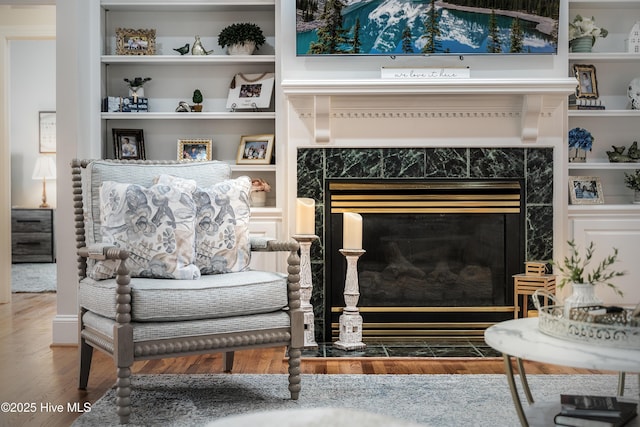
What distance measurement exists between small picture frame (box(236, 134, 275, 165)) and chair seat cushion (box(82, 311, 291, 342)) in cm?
171

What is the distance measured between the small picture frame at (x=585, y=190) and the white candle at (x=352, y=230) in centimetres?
140

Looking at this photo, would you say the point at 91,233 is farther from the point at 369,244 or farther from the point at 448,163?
the point at 448,163

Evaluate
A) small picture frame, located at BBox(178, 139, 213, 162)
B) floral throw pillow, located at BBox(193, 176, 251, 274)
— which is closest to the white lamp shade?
small picture frame, located at BBox(178, 139, 213, 162)

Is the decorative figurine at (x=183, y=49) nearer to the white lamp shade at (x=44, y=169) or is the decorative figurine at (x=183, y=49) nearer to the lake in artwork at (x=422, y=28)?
the lake in artwork at (x=422, y=28)

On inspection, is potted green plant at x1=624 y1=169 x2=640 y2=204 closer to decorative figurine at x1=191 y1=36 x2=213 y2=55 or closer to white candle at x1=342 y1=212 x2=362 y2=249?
white candle at x1=342 y1=212 x2=362 y2=249

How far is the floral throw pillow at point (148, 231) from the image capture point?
3.23 meters

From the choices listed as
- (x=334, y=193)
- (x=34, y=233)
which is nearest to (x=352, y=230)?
(x=334, y=193)

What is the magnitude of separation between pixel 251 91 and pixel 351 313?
151 centimetres

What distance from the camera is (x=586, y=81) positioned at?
4836 millimetres

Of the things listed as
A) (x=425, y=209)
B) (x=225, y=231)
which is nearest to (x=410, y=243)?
(x=425, y=209)

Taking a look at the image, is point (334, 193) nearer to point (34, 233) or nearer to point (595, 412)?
point (595, 412)

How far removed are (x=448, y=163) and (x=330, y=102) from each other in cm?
74

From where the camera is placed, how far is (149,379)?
3.60 meters

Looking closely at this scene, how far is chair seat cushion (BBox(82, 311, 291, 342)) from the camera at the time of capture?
2.95 meters
